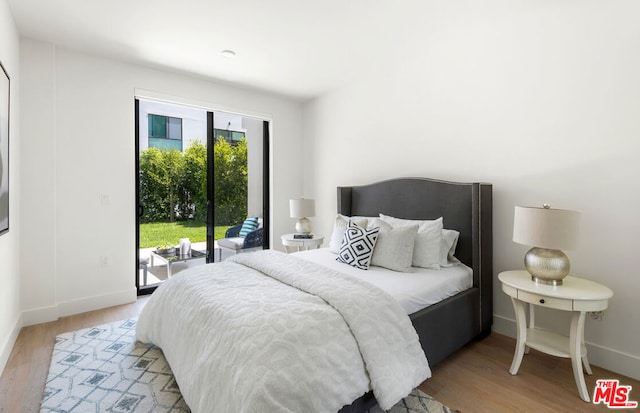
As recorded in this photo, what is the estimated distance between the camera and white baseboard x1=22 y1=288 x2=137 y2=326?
2.93 metres

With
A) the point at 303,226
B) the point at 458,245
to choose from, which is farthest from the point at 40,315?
the point at 458,245

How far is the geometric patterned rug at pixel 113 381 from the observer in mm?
1803

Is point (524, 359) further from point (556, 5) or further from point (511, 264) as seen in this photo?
point (556, 5)

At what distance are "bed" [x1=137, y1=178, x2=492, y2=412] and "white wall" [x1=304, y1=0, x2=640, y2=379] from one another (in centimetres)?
41

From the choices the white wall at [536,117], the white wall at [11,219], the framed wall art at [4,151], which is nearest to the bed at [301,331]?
the white wall at [536,117]

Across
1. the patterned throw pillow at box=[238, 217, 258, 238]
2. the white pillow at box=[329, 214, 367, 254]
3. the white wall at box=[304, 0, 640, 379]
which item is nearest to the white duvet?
the white pillow at box=[329, 214, 367, 254]

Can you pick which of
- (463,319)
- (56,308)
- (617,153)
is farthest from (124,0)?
(617,153)

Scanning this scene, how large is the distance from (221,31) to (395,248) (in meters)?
2.36

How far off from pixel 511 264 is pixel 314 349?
207 centimetres

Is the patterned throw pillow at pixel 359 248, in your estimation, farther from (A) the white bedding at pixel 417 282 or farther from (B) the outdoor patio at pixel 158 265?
(B) the outdoor patio at pixel 158 265

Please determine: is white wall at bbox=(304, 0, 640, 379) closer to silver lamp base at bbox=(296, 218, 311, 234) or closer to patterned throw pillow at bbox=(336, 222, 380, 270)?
patterned throw pillow at bbox=(336, 222, 380, 270)

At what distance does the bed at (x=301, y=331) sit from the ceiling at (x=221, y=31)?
67.7 inches

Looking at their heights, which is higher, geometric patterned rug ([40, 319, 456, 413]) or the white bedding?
the white bedding

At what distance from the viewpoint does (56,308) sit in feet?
9.98
